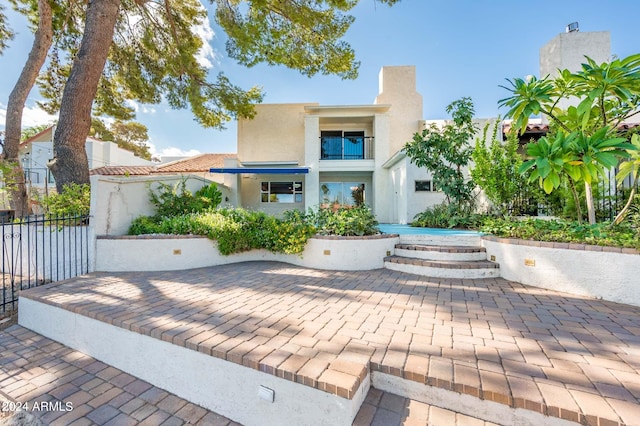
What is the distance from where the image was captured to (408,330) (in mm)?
3607

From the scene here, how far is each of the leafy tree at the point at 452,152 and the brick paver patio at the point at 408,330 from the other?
5.69 metres

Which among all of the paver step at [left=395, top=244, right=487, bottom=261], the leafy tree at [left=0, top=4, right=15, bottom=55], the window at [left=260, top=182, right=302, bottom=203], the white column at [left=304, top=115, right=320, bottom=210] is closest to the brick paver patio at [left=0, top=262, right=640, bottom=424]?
the paver step at [left=395, top=244, right=487, bottom=261]

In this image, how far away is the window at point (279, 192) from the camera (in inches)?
715

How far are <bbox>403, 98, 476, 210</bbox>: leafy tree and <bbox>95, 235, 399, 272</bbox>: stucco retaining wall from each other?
→ 4.87 m

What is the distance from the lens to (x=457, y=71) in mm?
13406

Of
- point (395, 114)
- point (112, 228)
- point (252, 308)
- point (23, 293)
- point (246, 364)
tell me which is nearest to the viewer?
point (246, 364)

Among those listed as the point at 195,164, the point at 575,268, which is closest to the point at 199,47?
the point at 195,164

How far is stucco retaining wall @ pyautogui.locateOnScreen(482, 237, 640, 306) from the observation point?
16.0 ft

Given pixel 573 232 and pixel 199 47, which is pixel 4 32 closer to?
pixel 199 47

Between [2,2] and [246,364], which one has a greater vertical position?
[2,2]

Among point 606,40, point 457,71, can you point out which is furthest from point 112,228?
point 606,40

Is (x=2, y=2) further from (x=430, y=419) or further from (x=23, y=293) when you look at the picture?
(x=430, y=419)

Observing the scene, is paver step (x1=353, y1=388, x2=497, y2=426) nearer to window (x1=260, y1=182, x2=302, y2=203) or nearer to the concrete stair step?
the concrete stair step

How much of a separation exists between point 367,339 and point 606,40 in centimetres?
2078
